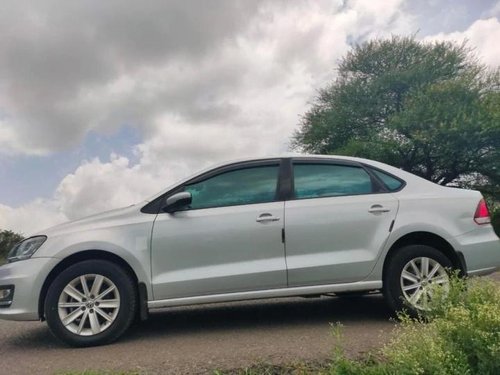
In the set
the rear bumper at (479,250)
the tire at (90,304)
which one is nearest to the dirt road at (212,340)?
the tire at (90,304)

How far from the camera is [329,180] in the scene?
5387mm

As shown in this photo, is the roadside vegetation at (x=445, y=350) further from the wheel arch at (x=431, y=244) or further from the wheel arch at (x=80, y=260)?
the wheel arch at (x=80, y=260)

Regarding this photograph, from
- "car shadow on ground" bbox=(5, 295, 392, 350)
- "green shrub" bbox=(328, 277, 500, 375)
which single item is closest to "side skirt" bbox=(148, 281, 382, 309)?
"car shadow on ground" bbox=(5, 295, 392, 350)

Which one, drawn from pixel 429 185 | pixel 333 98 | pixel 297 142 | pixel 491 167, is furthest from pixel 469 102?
pixel 429 185

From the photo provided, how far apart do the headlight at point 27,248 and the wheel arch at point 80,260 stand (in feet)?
0.91

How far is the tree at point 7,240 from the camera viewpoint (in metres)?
19.4

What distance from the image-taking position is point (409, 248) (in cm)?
509

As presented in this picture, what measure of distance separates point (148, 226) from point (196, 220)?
442 millimetres

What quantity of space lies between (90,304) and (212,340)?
3.64ft

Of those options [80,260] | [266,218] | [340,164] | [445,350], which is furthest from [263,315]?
[445,350]

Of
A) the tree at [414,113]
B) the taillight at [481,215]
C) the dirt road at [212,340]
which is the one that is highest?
the tree at [414,113]

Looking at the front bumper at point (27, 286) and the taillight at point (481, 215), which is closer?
the front bumper at point (27, 286)

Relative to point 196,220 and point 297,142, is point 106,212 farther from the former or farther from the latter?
point 297,142

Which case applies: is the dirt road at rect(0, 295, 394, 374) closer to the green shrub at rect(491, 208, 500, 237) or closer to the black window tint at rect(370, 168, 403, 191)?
the black window tint at rect(370, 168, 403, 191)
